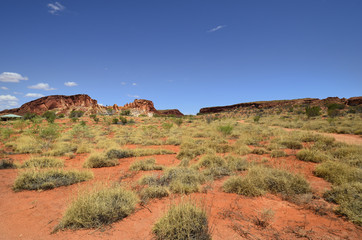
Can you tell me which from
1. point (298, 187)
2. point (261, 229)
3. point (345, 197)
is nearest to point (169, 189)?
point (261, 229)

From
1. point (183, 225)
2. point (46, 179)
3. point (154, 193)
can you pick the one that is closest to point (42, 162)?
point (46, 179)

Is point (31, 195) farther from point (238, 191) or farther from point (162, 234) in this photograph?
point (238, 191)

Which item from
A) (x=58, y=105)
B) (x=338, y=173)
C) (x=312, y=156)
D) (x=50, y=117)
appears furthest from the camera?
(x=58, y=105)

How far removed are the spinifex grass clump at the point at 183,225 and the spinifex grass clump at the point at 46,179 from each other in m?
3.79

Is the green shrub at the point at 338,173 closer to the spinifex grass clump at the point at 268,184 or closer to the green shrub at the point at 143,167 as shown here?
the spinifex grass clump at the point at 268,184

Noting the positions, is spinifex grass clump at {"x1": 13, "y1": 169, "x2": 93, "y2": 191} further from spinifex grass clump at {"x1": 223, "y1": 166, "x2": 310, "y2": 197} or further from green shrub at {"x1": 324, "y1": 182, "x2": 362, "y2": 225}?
green shrub at {"x1": 324, "y1": 182, "x2": 362, "y2": 225}

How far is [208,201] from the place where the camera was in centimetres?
391

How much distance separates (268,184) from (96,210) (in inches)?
162

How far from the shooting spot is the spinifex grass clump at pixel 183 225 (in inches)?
100

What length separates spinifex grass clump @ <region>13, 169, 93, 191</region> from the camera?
4.74 metres

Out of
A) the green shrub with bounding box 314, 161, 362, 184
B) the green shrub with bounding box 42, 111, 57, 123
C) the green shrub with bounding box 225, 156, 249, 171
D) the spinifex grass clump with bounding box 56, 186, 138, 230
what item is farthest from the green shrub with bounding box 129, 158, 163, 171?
the green shrub with bounding box 42, 111, 57, 123

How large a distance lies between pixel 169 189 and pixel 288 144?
792 centimetres

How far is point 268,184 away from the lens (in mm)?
4508

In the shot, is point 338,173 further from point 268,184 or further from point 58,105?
point 58,105
